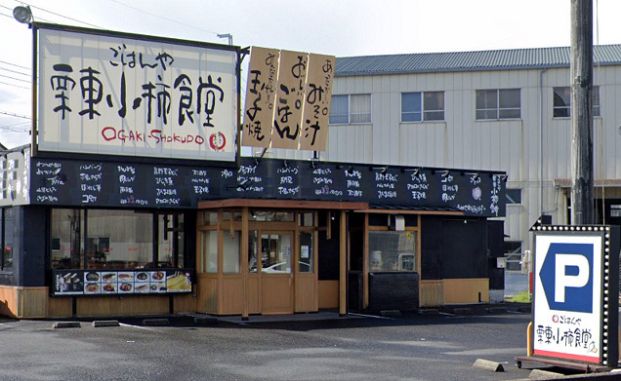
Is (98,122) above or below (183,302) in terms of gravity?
above

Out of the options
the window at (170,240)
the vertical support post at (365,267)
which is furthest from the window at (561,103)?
the window at (170,240)

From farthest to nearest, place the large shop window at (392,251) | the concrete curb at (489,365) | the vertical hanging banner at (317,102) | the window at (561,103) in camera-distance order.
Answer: the window at (561,103) → the large shop window at (392,251) → the vertical hanging banner at (317,102) → the concrete curb at (489,365)

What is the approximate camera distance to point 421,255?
2567 cm

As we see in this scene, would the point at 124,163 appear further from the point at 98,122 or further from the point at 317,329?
the point at 317,329

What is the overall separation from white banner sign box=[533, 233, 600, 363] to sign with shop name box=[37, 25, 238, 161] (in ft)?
35.9

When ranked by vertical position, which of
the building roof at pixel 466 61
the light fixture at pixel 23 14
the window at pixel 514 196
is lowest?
the window at pixel 514 196

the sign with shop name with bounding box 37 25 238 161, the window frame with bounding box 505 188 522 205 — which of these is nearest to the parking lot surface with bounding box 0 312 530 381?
the sign with shop name with bounding box 37 25 238 161

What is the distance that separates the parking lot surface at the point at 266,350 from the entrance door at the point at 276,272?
100 centimetres

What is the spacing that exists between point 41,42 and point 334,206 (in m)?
7.42

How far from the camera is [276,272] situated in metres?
22.8

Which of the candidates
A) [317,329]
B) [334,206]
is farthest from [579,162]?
[334,206]

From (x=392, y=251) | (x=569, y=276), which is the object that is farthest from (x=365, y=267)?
(x=569, y=276)

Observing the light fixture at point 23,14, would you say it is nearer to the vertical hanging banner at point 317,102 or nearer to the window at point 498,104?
the vertical hanging banner at point 317,102

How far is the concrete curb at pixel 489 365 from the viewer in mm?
13961
